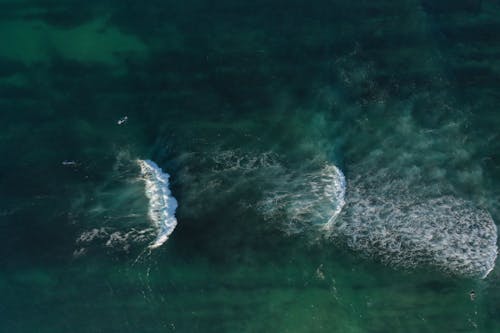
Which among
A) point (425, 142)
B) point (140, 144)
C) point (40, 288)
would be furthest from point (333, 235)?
point (40, 288)

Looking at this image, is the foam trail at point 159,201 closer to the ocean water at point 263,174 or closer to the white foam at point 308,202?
the ocean water at point 263,174

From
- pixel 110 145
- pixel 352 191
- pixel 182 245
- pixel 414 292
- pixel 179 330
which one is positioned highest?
pixel 110 145

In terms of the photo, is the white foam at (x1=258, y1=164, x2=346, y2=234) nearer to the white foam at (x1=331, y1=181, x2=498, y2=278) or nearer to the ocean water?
the ocean water

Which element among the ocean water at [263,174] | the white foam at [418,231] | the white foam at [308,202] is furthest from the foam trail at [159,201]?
the white foam at [418,231]

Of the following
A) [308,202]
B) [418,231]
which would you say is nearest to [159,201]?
[308,202]

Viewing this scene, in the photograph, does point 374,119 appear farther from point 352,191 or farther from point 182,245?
point 182,245

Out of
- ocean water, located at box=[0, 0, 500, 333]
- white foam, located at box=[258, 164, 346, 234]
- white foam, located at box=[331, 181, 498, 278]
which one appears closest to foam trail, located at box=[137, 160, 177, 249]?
ocean water, located at box=[0, 0, 500, 333]
